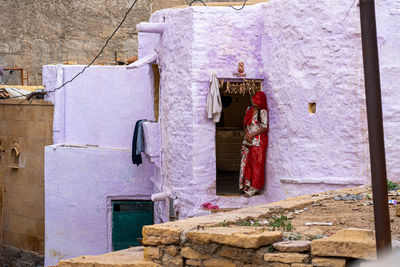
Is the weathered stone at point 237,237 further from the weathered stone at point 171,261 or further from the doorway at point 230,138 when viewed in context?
the doorway at point 230,138

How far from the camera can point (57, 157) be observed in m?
13.9

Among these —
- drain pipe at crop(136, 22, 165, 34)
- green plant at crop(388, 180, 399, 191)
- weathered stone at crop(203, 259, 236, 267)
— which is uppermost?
drain pipe at crop(136, 22, 165, 34)

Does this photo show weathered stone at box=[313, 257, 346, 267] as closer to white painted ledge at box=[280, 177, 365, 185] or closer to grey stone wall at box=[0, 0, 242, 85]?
white painted ledge at box=[280, 177, 365, 185]

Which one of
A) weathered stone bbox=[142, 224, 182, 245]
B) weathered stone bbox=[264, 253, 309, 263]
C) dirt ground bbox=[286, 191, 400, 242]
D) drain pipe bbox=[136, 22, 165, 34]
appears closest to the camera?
weathered stone bbox=[264, 253, 309, 263]

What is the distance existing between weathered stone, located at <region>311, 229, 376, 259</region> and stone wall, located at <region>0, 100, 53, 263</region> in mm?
11517

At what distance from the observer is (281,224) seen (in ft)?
17.0

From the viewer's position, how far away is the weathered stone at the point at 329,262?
12.9 feet

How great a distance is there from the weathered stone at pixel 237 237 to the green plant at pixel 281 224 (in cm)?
37

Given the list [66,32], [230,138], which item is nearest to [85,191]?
[230,138]

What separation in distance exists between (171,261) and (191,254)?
204 mm

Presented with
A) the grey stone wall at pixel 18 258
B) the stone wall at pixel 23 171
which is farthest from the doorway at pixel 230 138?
the grey stone wall at pixel 18 258

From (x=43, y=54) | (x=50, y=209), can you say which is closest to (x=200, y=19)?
(x=50, y=209)

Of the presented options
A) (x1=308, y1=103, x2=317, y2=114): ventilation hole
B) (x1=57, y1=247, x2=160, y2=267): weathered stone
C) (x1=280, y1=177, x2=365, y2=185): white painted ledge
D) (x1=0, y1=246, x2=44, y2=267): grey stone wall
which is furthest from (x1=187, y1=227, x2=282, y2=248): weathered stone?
(x1=0, y1=246, x2=44, y2=267): grey stone wall

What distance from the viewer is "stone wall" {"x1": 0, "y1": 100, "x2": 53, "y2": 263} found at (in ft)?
48.1
